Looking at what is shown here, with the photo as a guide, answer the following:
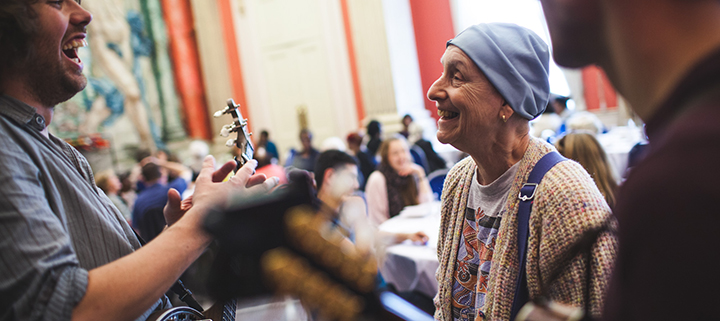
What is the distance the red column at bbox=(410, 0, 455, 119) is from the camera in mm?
9438

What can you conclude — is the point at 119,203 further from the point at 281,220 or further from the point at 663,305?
the point at 663,305

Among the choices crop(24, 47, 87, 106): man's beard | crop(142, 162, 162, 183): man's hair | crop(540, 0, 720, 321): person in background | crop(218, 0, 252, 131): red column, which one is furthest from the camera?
crop(218, 0, 252, 131): red column

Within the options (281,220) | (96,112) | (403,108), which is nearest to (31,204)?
(281,220)

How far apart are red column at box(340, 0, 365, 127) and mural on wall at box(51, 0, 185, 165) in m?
4.36

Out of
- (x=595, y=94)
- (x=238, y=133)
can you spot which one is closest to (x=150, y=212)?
(x=238, y=133)

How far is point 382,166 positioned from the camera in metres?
4.17

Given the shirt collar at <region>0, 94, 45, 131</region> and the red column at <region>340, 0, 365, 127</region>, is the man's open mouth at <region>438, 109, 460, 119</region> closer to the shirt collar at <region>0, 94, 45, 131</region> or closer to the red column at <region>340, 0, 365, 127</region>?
the shirt collar at <region>0, 94, 45, 131</region>

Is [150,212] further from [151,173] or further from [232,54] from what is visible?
[232,54]

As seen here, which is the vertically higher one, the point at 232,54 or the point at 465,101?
the point at 232,54

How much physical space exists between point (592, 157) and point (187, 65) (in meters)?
10.1

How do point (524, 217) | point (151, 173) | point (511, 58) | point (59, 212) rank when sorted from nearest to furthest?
point (59, 212) → point (524, 217) → point (511, 58) → point (151, 173)

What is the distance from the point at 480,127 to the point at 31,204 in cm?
110

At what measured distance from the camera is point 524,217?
121cm

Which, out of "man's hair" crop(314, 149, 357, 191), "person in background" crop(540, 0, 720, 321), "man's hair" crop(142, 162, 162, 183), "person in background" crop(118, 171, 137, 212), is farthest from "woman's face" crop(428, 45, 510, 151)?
"person in background" crop(118, 171, 137, 212)
